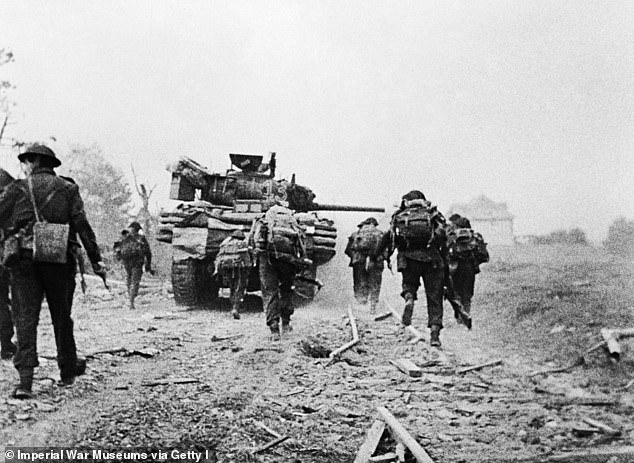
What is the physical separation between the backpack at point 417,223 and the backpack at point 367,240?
10.2ft

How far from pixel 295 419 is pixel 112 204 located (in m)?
4.80

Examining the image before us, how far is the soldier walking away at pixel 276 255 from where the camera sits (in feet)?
18.6

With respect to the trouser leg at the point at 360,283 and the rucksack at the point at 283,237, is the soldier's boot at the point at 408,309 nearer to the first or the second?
the rucksack at the point at 283,237

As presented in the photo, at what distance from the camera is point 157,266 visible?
35.1 feet

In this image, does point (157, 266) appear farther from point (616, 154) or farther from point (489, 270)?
point (616, 154)

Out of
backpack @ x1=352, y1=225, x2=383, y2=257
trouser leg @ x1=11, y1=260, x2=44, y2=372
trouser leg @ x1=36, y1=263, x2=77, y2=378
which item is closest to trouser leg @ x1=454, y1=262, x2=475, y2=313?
backpack @ x1=352, y1=225, x2=383, y2=257

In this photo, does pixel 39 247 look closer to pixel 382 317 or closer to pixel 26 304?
pixel 26 304

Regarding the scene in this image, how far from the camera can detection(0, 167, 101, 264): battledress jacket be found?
3.34 metres

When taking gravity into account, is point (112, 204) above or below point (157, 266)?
above

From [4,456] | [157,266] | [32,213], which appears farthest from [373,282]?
[4,456]

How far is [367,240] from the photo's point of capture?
859 centimetres

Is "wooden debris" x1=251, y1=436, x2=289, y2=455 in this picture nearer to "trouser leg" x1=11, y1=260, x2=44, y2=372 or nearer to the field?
the field

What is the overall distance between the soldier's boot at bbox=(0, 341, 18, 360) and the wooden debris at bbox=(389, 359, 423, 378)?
94.7 inches

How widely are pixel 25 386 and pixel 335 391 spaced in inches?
62.2
